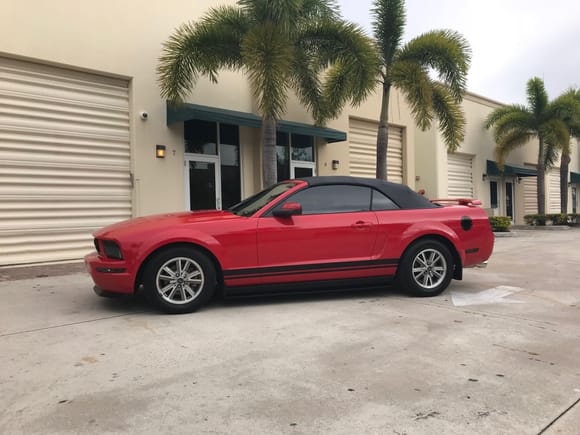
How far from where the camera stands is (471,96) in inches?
845

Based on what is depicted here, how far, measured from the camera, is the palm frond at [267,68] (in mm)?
8172

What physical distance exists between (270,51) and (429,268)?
16.0ft

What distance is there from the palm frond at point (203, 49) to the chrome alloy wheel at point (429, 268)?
238 inches

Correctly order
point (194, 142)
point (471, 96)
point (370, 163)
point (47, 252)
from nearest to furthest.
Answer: point (47, 252), point (194, 142), point (370, 163), point (471, 96)

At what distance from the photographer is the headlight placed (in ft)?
15.8

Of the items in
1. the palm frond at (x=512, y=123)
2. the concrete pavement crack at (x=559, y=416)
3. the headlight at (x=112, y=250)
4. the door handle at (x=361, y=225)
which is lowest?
the concrete pavement crack at (x=559, y=416)

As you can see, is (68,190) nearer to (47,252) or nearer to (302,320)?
(47,252)

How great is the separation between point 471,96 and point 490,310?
61.4 ft

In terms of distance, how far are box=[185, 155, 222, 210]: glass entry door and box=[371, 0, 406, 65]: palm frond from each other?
208 inches

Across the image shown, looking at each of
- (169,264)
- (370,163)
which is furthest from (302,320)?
(370,163)

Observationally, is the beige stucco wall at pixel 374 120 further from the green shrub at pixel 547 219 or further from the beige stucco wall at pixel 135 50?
the green shrub at pixel 547 219

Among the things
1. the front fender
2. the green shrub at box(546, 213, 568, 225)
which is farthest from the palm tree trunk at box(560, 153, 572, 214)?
the front fender

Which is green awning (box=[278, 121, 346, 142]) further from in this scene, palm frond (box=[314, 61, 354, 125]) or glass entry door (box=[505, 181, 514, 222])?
glass entry door (box=[505, 181, 514, 222])

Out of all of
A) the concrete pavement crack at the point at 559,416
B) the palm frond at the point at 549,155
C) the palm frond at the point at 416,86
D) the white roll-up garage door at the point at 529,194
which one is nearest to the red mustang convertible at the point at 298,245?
the concrete pavement crack at the point at 559,416
